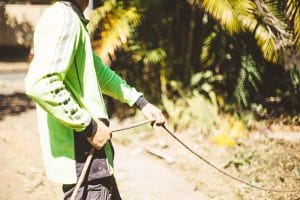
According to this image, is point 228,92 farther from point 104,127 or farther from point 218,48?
point 104,127

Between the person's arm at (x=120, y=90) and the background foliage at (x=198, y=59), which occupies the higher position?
the person's arm at (x=120, y=90)

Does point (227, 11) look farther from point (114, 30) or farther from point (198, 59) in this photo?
point (198, 59)

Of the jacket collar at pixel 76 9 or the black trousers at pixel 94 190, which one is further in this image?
the black trousers at pixel 94 190

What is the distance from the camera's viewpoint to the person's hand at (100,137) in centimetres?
235

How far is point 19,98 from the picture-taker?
9578 mm

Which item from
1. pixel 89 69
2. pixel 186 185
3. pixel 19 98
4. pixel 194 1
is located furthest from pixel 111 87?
pixel 19 98

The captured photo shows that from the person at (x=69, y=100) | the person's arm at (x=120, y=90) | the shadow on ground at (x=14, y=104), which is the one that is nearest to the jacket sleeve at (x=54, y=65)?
the person at (x=69, y=100)

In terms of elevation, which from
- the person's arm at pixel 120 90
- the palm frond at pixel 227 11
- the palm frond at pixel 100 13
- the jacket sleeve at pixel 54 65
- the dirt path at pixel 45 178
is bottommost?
the dirt path at pixel 45 178

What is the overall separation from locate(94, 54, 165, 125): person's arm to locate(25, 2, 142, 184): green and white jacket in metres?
0.48

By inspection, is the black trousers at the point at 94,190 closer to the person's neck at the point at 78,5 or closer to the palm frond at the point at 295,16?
the person's neck at the point at 78,5

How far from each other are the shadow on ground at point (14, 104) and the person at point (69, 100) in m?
5.81

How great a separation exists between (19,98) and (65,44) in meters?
7.72

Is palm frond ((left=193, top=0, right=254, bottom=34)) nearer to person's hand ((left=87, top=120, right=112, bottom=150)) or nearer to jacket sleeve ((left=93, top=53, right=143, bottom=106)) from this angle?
jacket sleeve ((left=93, top=53, right=143, bottom=106))

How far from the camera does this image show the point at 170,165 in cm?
637
